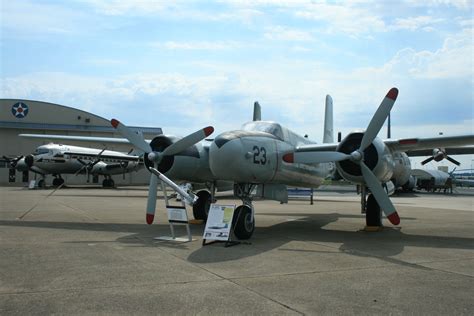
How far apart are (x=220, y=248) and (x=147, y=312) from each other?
186 inches

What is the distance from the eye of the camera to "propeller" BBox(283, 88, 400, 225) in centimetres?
1152

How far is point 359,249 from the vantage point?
395 inches

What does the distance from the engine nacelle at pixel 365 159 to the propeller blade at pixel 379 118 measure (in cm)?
57

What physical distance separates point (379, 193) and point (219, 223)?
420 centimetres

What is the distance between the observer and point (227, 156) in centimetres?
1095

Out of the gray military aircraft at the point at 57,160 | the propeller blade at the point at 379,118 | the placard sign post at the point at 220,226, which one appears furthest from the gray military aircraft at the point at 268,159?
the gray military aircraft at the point at 57,160

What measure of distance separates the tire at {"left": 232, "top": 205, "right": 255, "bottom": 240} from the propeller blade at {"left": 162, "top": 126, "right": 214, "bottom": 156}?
7.73ft

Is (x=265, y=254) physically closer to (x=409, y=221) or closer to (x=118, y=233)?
(x=118, y=233)

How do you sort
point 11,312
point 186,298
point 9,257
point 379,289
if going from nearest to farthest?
1. point 11,312
2. point 186,298
3. point 379,289
4. point 9,257

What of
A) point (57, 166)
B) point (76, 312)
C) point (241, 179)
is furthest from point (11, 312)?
point (57, 166)

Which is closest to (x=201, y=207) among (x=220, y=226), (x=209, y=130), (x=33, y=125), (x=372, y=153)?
A: (x=209, y=130)

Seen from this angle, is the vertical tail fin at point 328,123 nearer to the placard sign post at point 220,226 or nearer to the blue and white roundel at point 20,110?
the placard sign post at point 220,226

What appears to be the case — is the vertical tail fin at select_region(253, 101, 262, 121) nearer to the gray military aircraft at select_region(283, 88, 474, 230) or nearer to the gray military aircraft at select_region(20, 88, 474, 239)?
the gray military aircraft at select_region(20, 88, 474, 239)

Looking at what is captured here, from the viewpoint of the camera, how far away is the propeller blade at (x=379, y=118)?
11.8 meters
